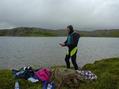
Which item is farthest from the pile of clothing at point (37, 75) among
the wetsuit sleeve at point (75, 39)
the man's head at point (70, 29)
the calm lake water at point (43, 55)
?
the calm lake water at point (43, 55)

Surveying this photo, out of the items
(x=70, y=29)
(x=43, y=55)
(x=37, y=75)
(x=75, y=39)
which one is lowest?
(x=43, y=55)

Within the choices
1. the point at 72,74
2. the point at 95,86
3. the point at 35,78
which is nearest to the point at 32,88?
the point at 35,78

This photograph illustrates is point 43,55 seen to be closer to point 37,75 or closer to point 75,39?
point 75,39

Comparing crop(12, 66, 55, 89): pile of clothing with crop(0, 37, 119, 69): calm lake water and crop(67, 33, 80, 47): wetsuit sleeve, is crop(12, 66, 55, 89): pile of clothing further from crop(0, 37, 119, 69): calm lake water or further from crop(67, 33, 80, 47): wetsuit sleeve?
crop(0, 37, 119, 69): calm lake water

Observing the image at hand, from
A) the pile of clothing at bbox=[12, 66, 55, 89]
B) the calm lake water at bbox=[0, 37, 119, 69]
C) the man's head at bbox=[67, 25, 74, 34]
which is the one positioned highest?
the man's head at bbox=[67, 25, 74, 34]

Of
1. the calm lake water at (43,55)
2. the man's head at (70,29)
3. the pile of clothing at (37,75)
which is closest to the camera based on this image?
the pile of clothing at (37,75)

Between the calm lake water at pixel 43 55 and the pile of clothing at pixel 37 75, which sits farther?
the calm lake water at pixel 43 55

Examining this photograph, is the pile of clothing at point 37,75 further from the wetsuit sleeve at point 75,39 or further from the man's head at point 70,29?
the man's head at point 70,29

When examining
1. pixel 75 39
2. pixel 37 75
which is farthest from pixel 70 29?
pixel 37 75

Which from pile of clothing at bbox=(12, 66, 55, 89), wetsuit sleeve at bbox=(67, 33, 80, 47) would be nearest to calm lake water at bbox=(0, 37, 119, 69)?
wetsuit sleeve at bbox=(67, 33, 80, 47)

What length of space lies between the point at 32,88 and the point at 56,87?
117 centimetres

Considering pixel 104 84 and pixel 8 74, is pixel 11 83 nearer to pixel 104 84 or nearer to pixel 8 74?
pixel 8 74

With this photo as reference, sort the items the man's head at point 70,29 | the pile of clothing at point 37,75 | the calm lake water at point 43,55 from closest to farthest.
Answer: the pile of clothing at point 37,75 < the man's head at point 70,29 < the calm lake water at point 43,55

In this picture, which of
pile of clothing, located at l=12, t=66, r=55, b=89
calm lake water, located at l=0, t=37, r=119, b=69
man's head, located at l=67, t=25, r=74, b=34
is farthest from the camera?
calm lake water, located at l=0, t=37, r=119, b=69
